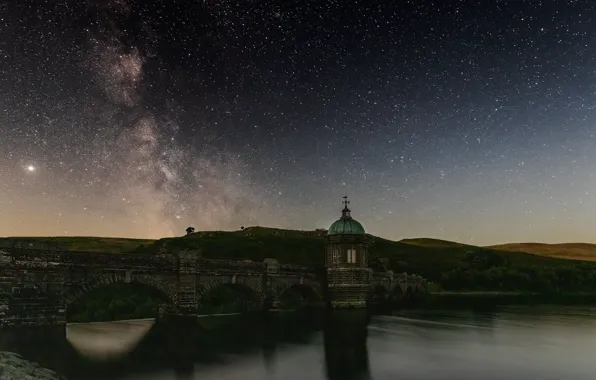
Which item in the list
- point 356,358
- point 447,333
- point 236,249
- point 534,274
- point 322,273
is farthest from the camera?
point 534,274

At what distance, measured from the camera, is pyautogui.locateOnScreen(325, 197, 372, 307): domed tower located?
6869 centimetres

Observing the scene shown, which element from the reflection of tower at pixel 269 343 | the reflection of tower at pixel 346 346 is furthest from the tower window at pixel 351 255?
the reflection of tower at pixel 269 343

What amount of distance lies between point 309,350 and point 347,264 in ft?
99.4

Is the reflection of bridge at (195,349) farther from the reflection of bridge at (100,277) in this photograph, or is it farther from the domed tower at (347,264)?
the domed tower at (347,264)

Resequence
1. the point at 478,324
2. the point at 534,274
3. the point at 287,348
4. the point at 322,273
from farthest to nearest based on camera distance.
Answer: the point at 534,274, the point at 322,273, the point at 478,324, the point at 287,348

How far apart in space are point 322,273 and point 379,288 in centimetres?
2835

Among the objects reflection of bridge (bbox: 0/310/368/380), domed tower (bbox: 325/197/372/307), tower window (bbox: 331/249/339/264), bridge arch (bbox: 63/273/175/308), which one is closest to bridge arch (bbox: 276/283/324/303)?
domed tower (bbox: 325/197/372/307)

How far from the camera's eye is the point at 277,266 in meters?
62.8

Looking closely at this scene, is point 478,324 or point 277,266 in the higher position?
point 277,266

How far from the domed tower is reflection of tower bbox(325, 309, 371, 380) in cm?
313

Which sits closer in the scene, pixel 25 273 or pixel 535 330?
pixel 25 273

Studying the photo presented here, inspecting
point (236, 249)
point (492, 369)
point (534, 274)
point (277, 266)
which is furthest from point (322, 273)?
point (534, 274)

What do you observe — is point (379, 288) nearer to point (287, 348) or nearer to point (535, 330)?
point (535, 330)

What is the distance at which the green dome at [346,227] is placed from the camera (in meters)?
69.2
